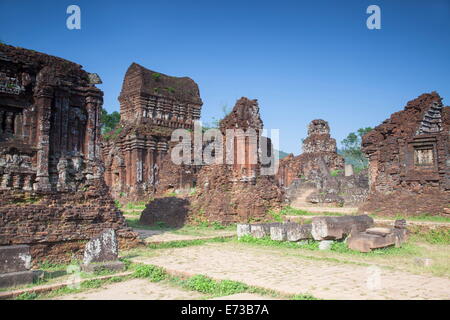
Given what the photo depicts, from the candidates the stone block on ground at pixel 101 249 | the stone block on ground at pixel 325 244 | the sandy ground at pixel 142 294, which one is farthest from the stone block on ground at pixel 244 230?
the sandy ground at pixel 142 294

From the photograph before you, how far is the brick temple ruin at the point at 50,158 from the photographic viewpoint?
29.7ft

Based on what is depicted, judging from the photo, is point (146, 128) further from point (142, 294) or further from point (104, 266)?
point (142, 294)

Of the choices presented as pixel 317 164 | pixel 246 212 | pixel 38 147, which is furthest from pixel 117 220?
pixel 317 164

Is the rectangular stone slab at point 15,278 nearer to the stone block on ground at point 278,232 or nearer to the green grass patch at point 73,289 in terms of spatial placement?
the green grass patch at point 73,289

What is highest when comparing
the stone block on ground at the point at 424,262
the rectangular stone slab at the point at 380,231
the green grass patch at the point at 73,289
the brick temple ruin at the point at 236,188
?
the brick temple ruin at the point at 236,188

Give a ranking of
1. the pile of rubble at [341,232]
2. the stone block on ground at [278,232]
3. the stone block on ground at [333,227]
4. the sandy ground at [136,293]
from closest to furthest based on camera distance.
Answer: the sandy ground at [136,293]
the pile of rubble at [341,232]
the stone block on ground at [333,227]
the stone block on ground at [278,232]

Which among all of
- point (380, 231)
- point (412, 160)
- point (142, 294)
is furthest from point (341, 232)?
point (412, 160)

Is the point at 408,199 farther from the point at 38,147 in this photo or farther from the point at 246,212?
the point at 38,147

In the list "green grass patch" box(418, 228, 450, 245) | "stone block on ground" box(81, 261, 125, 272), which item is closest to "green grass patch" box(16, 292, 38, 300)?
"stone block on ground" box(81, 261, 125, 272)

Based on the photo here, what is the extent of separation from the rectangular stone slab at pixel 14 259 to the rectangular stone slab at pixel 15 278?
0.12 meters

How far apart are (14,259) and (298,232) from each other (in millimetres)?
7258

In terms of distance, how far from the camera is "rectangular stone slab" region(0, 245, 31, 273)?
665cm

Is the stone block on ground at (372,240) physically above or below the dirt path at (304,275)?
above
